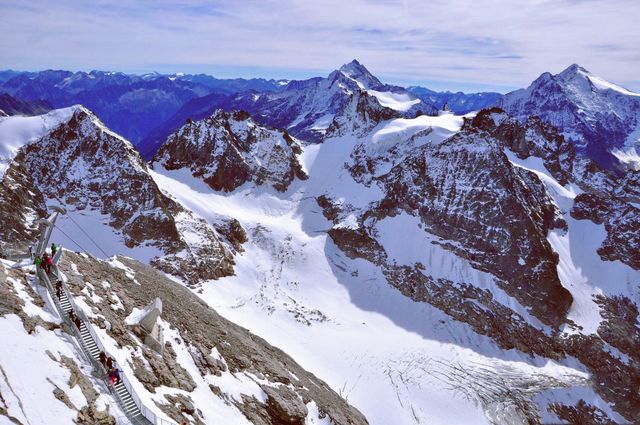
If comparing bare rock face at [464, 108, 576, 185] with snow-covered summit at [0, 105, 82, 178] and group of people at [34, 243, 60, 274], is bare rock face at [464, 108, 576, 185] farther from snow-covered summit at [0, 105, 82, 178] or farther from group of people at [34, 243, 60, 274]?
group of people at [34, 243, 60, 274]

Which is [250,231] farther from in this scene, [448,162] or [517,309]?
[517,309]

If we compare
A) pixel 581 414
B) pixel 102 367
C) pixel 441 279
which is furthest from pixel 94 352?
pixel 441 279

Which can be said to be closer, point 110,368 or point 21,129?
point 110,368

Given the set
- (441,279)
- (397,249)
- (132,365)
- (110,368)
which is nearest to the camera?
(110,368)

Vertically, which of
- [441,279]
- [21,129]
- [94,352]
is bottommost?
[441,279]

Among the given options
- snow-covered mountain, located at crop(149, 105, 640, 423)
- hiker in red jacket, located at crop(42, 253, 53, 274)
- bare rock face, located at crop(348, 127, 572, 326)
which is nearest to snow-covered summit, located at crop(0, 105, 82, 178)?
snow-covered mountain, located at crop(149, 105, 640, 423)

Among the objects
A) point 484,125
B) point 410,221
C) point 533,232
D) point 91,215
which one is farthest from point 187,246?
point 484,125

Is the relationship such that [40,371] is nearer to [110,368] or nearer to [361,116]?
[110,368]
